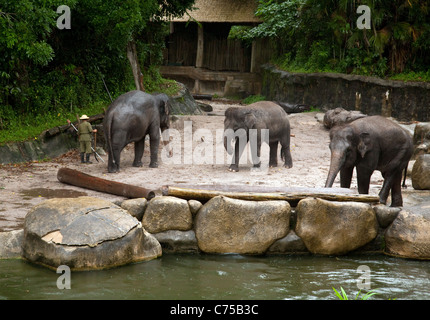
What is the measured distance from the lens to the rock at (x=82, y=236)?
700 cm

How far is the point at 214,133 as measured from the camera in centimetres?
1681

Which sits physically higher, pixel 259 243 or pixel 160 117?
pixel 160 117

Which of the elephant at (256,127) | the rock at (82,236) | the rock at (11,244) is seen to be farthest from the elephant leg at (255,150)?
the rock at (11,244)

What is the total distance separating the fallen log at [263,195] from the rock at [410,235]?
43 centimetres

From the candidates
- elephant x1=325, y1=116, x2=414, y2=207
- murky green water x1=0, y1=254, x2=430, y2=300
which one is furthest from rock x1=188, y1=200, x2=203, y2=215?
elephant x1=325, y1=116, x2=414, y2=207

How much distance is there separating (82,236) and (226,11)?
963 inches

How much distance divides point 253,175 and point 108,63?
27.0 feet

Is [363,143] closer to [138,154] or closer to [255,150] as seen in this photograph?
[255,150]

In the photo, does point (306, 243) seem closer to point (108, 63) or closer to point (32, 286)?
point (32, 286)

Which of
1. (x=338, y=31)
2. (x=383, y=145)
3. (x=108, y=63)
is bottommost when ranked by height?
(x=383, y=145)

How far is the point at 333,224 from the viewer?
7863mm

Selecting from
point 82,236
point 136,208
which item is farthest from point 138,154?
point 82,236

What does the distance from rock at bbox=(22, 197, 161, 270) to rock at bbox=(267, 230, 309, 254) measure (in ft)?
5.47

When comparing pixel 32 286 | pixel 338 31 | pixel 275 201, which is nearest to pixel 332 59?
pixel 338 31
